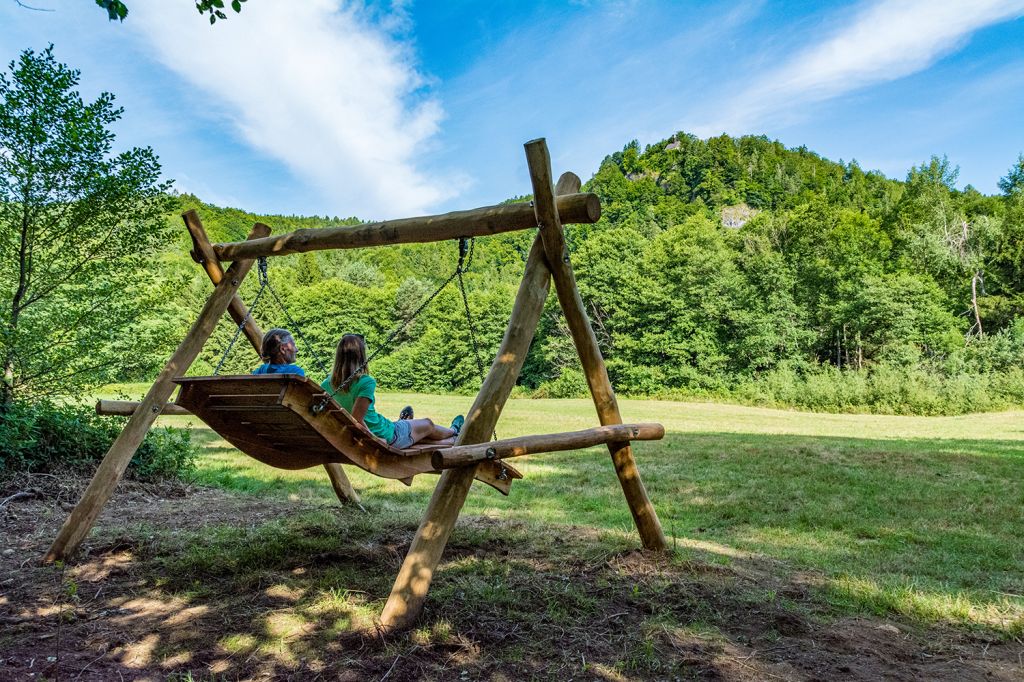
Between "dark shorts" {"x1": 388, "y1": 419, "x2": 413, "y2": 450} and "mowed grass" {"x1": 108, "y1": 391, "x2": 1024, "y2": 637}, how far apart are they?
4.45ft

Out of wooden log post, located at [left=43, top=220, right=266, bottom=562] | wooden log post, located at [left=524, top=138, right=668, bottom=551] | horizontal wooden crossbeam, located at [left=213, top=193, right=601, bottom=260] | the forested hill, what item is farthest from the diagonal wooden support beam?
the forested hill

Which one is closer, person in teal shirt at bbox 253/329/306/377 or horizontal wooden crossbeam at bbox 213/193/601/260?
horizontal wooden crossbeam at bbox 213/193/601/260

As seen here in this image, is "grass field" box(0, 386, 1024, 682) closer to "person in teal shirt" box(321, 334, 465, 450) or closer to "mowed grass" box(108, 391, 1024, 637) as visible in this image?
"mowed grass" box(108, 391, 1024, 637)

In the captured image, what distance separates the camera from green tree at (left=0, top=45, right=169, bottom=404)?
21.8ft

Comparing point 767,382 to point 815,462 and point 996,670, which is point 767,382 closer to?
point 815,462

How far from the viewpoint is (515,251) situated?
178ft

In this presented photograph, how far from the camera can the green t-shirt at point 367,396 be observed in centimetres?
476

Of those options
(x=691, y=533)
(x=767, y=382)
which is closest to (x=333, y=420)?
(x=691, y=533)

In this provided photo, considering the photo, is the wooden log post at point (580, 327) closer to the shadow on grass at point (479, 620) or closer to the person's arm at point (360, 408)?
the shadow on grass at point (479, 620)

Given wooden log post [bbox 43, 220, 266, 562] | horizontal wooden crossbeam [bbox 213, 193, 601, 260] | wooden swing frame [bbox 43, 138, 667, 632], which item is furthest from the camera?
wooden log post [bbox 43, 220, 266, 562]

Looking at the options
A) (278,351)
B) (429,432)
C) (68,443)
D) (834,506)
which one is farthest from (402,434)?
(834,506)

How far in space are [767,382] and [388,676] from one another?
28.2m

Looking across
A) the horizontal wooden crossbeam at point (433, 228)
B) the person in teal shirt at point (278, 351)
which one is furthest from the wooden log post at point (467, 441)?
the person in teal shirt at point (278, 351)

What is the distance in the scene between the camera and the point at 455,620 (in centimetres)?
357
